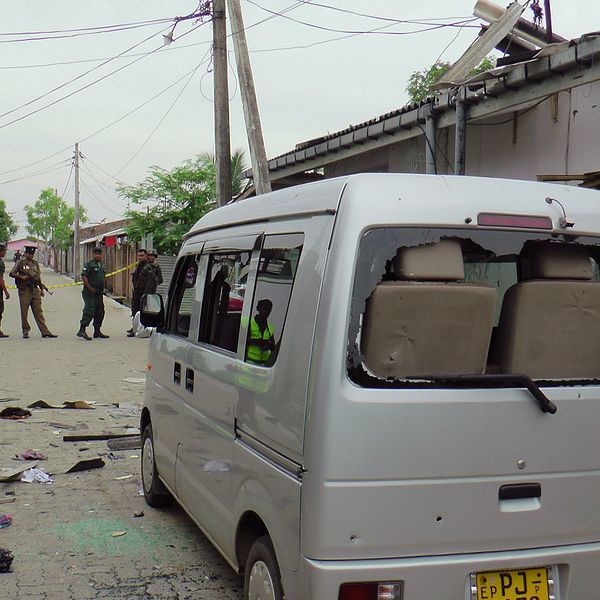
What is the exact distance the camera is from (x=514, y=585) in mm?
2801

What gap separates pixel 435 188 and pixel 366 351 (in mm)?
663

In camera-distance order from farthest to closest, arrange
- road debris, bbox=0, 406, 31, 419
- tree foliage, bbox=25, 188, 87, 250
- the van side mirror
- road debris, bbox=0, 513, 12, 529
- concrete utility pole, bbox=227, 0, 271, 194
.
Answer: tree foliage, bbox=25, 188, 87, 250, concrete utility pole, bbox=227, 0, 271, 194, road debris, bbox=0, 406, 31, 419, the van side mirror, road debris, bbox=0, 513, 12, 529

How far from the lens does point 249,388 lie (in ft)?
10.9

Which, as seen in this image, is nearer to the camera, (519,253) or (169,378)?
(519,253)

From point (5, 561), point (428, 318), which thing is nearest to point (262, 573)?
point (428, 318)

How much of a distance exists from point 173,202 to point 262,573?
78.4 ft

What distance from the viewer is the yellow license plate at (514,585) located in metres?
2.75

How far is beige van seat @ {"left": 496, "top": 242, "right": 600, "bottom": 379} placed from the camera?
9.91 ft

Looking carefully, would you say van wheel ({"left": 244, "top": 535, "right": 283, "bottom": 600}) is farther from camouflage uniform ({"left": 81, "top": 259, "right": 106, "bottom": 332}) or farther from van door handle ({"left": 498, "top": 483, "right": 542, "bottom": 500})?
camouflage uniform ({"left": 81, "top": 259, "right": 106, "bottom": 332})

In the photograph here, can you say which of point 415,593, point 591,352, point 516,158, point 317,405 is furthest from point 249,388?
point 516,158

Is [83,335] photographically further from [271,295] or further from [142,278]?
[271,295]

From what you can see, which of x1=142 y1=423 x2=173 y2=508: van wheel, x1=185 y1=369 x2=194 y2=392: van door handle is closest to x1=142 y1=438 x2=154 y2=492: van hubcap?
x1=142 y1=423 x2=173 y2=508: van wheel

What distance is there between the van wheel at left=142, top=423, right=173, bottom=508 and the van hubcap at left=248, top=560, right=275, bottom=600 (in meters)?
2.31

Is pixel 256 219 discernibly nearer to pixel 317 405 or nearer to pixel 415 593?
pixel 317 405
